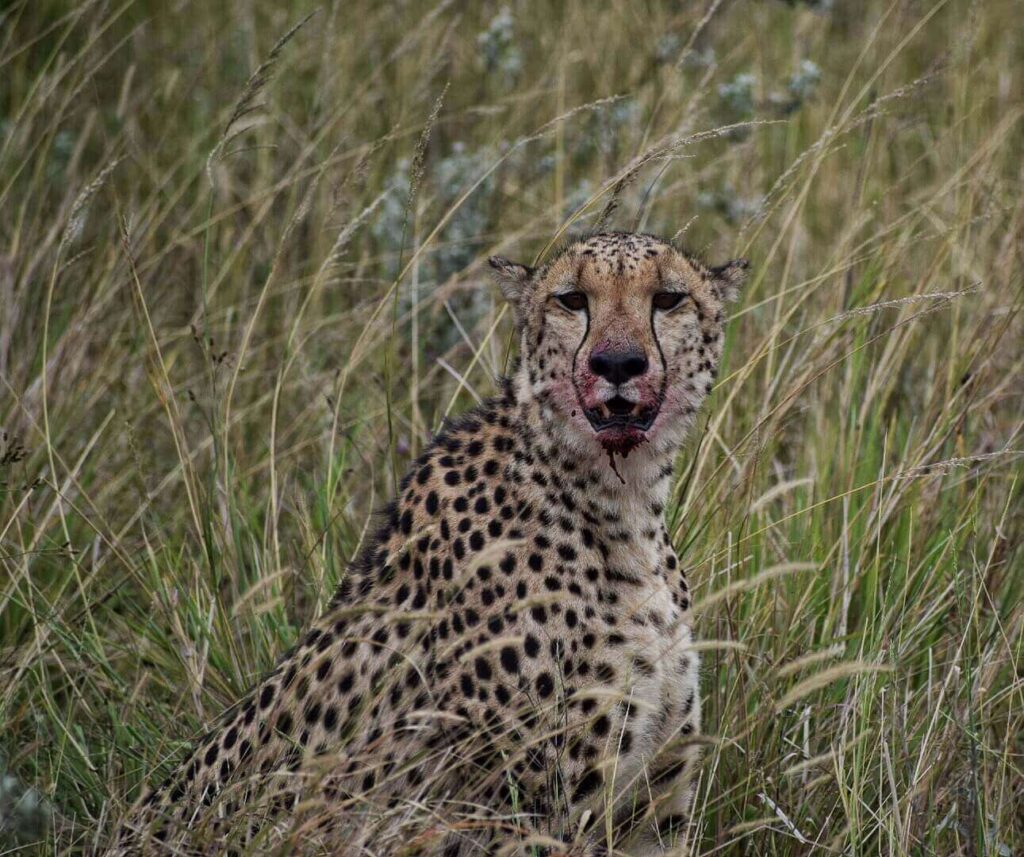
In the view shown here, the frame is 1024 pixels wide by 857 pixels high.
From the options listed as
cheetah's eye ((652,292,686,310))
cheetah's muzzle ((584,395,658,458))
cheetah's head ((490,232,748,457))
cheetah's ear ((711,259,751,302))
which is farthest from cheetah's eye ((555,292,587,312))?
cheetah's ear ((711,259,751,302))

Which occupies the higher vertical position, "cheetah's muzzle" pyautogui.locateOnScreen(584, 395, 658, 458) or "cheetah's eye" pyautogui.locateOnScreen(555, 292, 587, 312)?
"cheetah's eye" pyautogui.locateOnScreen(555, 292, 587, 312)

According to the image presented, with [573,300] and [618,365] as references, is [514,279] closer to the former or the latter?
[573,300]

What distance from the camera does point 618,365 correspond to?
111 inches

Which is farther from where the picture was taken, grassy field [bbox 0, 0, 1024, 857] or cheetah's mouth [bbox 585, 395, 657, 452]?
grassy field [bbox 0, 0, 1024, 857]

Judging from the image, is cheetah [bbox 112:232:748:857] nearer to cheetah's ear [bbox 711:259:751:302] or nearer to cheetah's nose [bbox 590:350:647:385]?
cheetah's nose [bbox 590:350:647:385]

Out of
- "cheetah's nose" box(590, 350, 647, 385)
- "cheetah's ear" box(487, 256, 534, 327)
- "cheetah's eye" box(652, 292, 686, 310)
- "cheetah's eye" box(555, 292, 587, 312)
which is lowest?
"cheetah's nose" box(590, 350, 647, 385)

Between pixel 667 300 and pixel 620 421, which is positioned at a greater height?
pixel 667 300

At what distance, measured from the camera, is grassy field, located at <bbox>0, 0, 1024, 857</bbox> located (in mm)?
3174

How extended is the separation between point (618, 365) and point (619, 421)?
11cm

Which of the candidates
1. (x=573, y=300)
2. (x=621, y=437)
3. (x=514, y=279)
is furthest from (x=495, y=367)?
(x=621, y=437)

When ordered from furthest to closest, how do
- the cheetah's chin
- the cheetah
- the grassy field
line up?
the grassy field → the cheetah's chin → the cheetah

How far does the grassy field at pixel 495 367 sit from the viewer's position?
3174 mm

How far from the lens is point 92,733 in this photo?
136 inches

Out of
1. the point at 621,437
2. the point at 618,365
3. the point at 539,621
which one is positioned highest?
the point at 618,365
